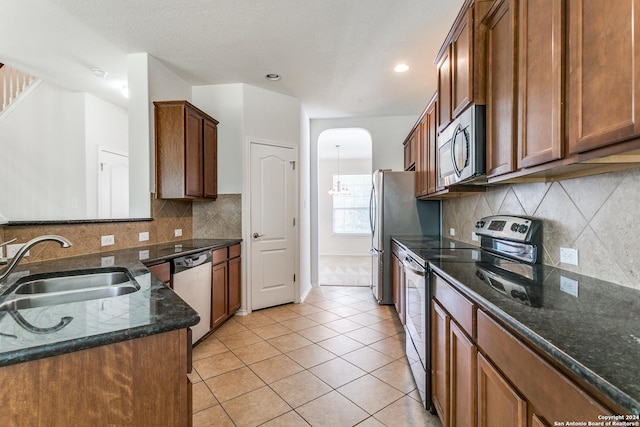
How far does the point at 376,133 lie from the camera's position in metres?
4.79

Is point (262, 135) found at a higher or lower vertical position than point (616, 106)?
higher

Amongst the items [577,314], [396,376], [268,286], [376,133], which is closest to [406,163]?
[376,133]

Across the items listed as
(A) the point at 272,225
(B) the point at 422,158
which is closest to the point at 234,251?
(A) the point at 272,225

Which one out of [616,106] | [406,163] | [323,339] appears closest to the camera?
[616,106]

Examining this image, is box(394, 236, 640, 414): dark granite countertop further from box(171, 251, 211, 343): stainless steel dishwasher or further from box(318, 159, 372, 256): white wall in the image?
box(318, 159, 372, 256): white wall

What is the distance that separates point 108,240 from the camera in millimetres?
2498

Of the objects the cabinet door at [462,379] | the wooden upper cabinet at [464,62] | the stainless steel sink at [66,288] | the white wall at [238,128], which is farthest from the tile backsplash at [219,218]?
the cabinet door at [462,379]

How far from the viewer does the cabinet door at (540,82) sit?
1.09 m

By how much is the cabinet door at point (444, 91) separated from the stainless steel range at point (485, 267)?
0.82 m

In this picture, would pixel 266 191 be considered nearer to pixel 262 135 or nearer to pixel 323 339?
pixel 262 135

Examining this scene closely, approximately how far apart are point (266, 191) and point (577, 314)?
3.31 meters

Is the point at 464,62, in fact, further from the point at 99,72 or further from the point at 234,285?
the point at 99,72

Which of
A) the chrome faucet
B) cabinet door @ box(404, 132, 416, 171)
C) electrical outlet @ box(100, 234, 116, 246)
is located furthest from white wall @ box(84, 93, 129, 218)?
cabinet door @ box(404, 132, 416, 171)

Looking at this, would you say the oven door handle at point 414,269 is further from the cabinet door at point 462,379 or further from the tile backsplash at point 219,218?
the tile backsplash at point 219,218
